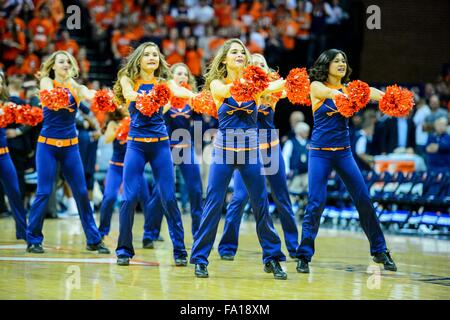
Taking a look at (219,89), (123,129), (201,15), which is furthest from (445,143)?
(201,15)

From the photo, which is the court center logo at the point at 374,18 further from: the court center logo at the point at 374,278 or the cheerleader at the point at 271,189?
the court center logo at the point at 374,278

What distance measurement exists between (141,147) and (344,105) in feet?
6.67

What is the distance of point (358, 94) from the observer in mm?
7805

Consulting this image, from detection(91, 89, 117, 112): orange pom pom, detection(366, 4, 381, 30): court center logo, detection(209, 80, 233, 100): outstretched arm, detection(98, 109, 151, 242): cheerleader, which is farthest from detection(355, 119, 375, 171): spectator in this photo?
detection(209, 80, 233, 100): outstretched arm

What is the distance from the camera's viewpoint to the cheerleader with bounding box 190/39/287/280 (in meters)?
7.55

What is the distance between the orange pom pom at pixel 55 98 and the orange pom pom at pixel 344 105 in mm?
3101

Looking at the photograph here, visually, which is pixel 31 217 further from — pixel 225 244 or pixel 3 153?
pixel 225 244

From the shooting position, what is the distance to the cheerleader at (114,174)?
1058 cm

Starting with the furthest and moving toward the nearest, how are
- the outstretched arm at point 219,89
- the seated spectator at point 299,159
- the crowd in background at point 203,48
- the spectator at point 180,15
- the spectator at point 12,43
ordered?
1. the spectator at point 180,15
2. the spectator at point 12,43
3. the seated spectator at point 299,159
4. the crowd in background at point 203,48
5. the outstretched arm at point 219,89

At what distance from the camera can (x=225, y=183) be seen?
7.62 meters

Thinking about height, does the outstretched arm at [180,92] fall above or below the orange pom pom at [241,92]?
below

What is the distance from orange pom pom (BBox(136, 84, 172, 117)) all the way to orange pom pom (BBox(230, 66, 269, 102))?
1072mm

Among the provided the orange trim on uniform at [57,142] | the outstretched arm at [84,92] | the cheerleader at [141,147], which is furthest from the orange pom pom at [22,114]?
the cheerleader at [141,147]

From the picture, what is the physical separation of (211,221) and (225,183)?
1.19 feet
